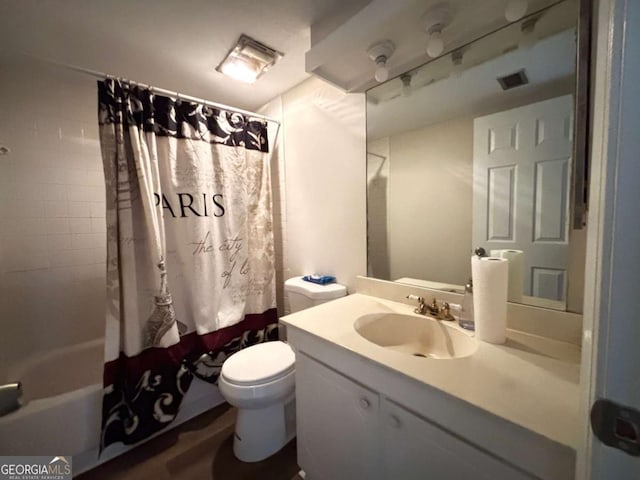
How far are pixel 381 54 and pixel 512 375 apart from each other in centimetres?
125

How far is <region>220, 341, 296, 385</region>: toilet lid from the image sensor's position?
4.06 feet

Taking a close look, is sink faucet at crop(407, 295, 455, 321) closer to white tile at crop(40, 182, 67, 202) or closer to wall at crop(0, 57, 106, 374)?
wall at crop(0, 57, 106, 374)

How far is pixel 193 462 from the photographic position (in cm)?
132

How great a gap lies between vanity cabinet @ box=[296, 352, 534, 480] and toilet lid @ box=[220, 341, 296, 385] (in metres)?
0.23

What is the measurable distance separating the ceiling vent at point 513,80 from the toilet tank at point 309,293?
1199 mm

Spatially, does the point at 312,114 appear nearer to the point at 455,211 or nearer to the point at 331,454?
the point at 455,211

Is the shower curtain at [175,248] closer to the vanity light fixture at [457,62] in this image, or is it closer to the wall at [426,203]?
the wall at [426,203]

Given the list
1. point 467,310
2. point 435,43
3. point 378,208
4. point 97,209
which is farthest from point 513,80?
point 97,209

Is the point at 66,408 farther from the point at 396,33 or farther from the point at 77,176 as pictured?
the point at 396,33

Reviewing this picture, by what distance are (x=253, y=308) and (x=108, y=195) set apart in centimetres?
107

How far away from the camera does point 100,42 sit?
1.32m

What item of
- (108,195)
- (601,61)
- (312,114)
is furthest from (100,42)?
(601,61)

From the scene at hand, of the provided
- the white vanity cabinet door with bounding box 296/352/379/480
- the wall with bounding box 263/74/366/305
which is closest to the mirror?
the wall with bounding box 263/74/366/305

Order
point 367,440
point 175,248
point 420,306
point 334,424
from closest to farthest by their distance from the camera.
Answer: point 367,440, point 334,424, point 420,306, point 175,248
